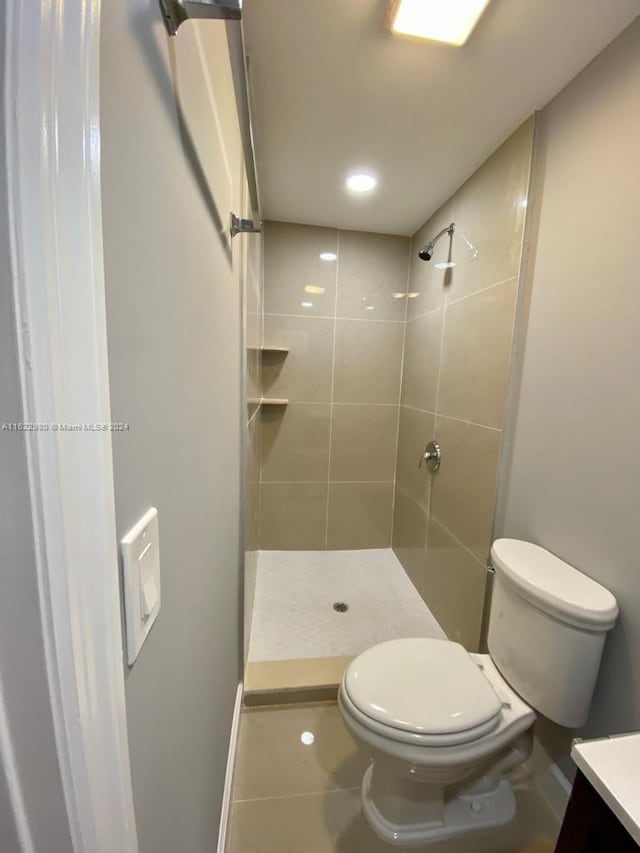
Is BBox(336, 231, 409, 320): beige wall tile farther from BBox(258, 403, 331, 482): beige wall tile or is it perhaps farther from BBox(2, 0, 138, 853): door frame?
BBox(2, 0, 138, 853): door frame

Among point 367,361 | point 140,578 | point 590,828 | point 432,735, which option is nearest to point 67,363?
point 140,578

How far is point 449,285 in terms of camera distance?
1.79 metres

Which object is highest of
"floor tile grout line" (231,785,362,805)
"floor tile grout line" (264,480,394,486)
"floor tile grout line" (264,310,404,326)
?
"floor tile grout line" (264,310,404,326)

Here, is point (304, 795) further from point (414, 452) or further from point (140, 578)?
A: point (414, 452)

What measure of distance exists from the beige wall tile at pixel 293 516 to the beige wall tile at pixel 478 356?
1.11m

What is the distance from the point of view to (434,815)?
1066mm

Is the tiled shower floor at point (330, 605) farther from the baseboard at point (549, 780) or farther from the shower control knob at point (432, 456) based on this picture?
the shower control knob at point (432, 456)

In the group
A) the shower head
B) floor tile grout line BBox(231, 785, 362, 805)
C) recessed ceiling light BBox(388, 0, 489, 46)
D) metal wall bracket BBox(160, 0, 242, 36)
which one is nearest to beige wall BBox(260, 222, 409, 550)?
the shower head

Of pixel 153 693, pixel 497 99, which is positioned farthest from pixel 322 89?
pixel 153 693

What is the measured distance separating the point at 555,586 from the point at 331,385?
1.66 metres

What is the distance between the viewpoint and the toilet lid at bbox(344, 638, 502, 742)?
94 centimetres

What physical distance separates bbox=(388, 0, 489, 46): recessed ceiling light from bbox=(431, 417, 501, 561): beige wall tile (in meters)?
1.23

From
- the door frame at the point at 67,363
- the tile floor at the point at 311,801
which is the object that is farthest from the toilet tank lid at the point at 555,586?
the door frame at the point at 67,363

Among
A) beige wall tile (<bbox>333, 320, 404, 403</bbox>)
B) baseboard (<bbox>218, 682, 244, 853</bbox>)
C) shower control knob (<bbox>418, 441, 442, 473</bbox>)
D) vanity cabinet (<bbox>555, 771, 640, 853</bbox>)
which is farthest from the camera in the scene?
beige wall tile (<bbox>333, 320, 404, 403</bbox>)
